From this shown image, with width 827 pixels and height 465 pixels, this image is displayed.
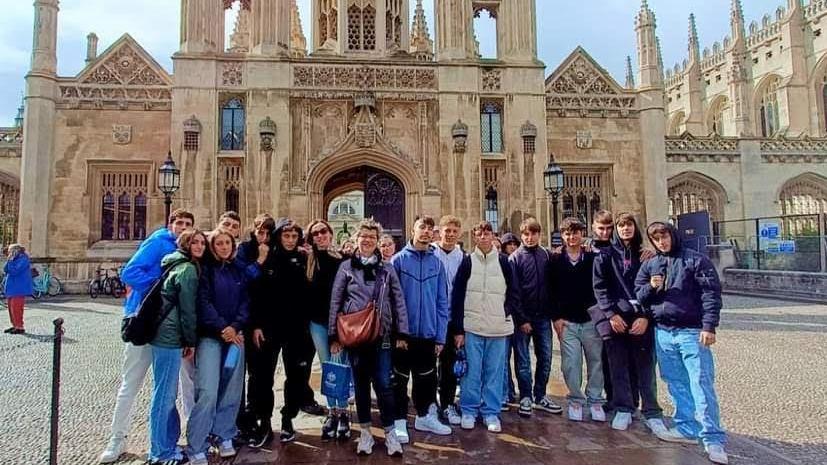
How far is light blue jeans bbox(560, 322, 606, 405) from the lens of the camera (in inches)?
177

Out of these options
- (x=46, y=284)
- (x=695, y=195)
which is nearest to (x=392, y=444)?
(x=46, y=284)

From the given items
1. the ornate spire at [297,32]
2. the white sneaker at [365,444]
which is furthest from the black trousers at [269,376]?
the ornate spire at [297,32]

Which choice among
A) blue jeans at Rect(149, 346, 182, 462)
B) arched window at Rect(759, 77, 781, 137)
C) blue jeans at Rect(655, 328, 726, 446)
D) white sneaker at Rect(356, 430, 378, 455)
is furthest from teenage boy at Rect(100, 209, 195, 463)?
arched window at Rect(759, 77, 781, 137)

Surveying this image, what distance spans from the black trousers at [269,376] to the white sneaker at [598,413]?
9.03ft

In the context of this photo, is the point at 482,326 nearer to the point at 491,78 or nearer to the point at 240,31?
the point at 491,78

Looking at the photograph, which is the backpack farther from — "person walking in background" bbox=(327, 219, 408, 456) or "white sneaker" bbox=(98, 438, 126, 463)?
"person walking in background" bbox=(327, 219, 408, 456)

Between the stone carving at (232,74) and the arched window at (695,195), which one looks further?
the arched window at (695,195)

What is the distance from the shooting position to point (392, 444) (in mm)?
3684

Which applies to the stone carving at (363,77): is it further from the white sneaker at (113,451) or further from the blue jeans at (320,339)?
the white sneaker at (113,451)

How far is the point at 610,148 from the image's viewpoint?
16.1m

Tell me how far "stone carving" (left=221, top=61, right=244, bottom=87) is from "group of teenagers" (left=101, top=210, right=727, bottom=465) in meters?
11.4

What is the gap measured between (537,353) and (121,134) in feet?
48.7

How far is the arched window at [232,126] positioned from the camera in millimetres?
14156

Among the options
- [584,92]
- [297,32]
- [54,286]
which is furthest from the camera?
[297,32]
